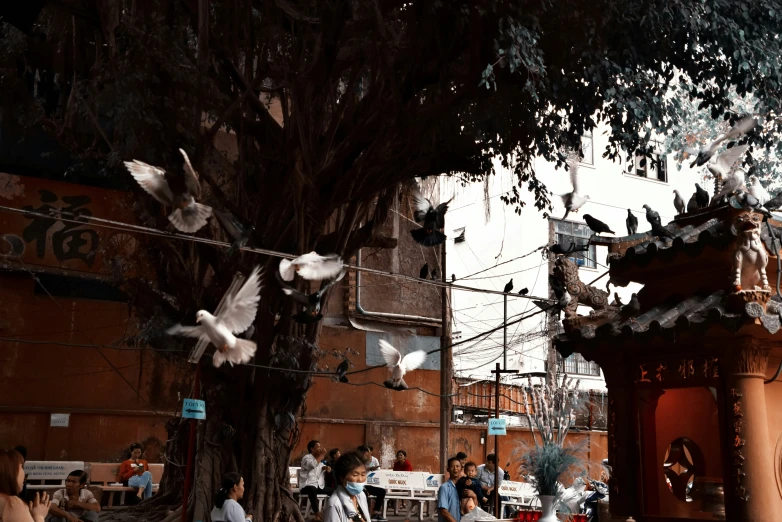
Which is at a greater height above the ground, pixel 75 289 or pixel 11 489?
pixel 75 289

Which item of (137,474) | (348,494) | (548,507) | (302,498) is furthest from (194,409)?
(302,498)

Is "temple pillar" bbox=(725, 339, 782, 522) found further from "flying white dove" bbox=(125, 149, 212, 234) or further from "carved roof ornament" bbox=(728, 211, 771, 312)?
"flying white dove" bbox=(125, 149, 212, 234)

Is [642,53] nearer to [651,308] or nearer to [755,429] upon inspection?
[651,308]

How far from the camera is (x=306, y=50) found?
35.8 feet

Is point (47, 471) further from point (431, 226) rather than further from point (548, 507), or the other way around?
point (548, 507)

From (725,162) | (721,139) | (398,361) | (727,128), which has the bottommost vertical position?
(398,361)

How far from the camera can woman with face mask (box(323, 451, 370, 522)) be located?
18.6 feet

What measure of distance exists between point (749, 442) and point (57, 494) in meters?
7.44

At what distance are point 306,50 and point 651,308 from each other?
5421 millimetres

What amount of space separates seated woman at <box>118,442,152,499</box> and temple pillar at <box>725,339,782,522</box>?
364 inches

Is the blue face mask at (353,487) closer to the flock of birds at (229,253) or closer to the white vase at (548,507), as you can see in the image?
the flock of birds at (229,253)

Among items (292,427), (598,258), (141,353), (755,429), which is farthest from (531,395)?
(755,429)

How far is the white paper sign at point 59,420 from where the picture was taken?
1455cm

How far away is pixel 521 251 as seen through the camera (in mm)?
23750
